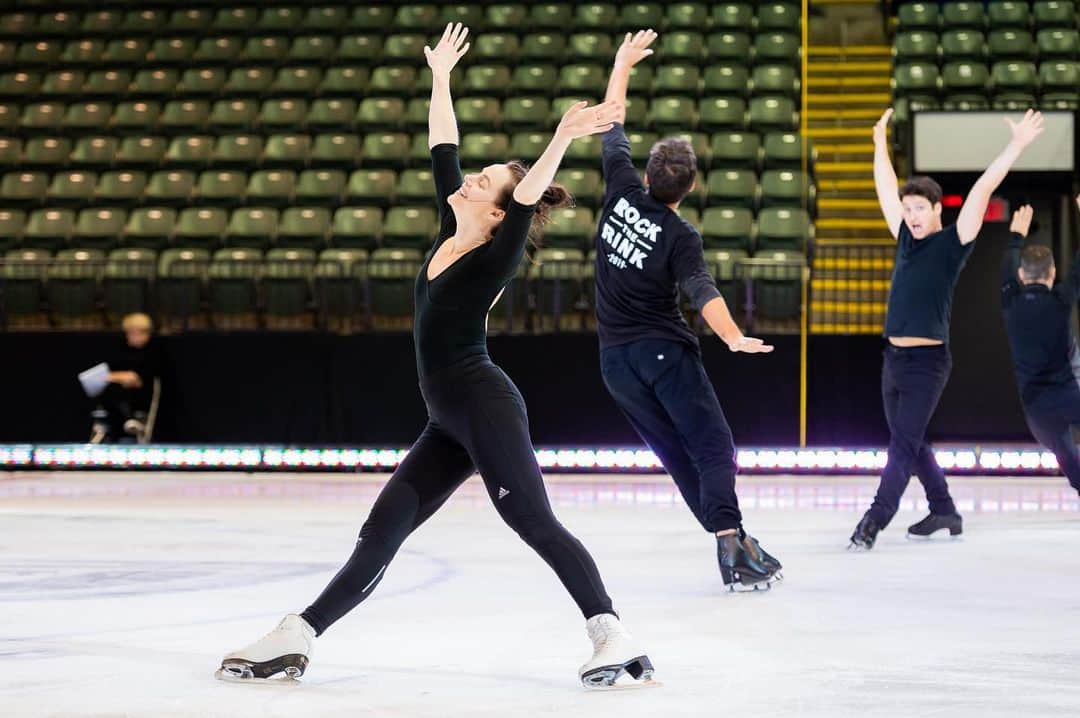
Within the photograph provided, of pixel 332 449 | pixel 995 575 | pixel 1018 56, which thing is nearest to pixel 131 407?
pixel 332 449

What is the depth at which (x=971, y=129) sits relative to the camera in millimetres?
11914

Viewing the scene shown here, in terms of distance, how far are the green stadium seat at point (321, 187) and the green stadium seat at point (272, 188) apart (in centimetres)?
9

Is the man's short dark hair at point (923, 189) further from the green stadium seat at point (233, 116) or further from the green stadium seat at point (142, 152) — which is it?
the green stadium seat at point (233, 116)

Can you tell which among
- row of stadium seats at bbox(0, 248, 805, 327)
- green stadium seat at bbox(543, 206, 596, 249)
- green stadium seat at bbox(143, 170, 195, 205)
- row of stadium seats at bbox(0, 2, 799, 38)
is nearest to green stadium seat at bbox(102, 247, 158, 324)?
row of stadium seats at bbox(0, 248, 805, 327)

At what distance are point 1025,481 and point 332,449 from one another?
505 cm

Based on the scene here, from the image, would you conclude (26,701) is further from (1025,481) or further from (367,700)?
(1025,481)

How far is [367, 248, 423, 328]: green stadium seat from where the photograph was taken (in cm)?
1232

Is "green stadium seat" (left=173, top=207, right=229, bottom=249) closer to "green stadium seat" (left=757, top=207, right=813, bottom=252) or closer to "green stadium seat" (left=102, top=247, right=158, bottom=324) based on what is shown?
"green stadium seat" (left=102, top=247, right=158, bottom=324)

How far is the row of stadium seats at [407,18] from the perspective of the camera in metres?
17.1

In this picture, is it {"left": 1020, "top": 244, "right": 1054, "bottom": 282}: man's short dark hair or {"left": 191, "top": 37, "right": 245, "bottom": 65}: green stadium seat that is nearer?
{"left": 1020, "top": 244, "right": 1054, "bottom": 282}: man's short dark hair

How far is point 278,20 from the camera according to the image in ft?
58.5

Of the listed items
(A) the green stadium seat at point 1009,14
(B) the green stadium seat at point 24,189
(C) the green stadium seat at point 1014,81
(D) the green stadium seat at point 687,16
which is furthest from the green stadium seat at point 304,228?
(A) the green stadium seat at point 1009,14

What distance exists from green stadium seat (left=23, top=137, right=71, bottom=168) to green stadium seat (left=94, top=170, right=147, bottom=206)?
929 millimetres

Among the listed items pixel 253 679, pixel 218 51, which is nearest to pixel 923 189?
pixel 253 679
